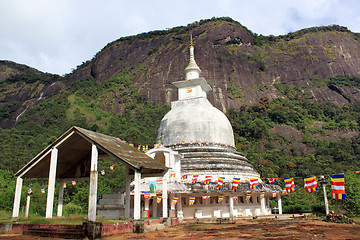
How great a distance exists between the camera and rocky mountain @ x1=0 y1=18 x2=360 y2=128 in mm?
106438

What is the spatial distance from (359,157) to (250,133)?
26.9m

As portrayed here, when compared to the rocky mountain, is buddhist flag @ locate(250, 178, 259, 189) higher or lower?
lower

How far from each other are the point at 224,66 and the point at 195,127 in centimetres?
8337

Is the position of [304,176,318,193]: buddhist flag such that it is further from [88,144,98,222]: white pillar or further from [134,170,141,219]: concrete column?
[88,144,98,222]: white pillar

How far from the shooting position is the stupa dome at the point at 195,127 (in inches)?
1197

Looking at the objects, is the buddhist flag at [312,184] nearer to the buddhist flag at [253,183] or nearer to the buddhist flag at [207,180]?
the buddhist flag at [253,183]

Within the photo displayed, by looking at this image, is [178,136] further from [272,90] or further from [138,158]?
[272,90]

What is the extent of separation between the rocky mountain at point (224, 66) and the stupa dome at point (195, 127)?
66.4 meters

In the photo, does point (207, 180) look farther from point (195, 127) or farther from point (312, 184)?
point (312, 184)

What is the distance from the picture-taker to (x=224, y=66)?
362 ft

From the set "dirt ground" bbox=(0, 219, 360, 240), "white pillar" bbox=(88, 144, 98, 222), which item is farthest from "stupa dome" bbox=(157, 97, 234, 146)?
"white pillar" bbox=(88, 144, 98, 222)

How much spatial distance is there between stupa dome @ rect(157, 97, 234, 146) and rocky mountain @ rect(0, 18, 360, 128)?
218 ft

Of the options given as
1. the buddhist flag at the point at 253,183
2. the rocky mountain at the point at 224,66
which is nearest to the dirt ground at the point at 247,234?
the buddhist flag at the point at 253,183

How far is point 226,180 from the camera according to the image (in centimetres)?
2602
